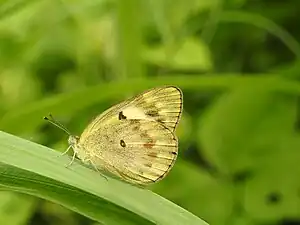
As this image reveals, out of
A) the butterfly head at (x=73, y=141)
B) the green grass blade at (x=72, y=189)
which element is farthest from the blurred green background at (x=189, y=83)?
the green grass blade at (x=72, y=189)

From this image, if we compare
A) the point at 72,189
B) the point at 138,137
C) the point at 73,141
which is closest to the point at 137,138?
the point at 138,137

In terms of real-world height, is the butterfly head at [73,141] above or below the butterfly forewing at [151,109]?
below

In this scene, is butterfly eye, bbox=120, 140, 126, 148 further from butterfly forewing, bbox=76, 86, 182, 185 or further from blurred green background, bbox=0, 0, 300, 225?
blurred green background, bbox=0, 0, 300, 225

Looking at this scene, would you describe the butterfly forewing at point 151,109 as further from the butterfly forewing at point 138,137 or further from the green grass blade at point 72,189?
the green grass blade at point 72,189

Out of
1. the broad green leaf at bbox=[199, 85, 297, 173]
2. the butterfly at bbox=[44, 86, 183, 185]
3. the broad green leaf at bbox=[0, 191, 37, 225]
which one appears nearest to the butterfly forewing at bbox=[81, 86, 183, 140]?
Result: the butterfly at bbox=[44, 86, 183, 185]

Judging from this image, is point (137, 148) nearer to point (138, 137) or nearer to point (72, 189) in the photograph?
point (138, 137)
